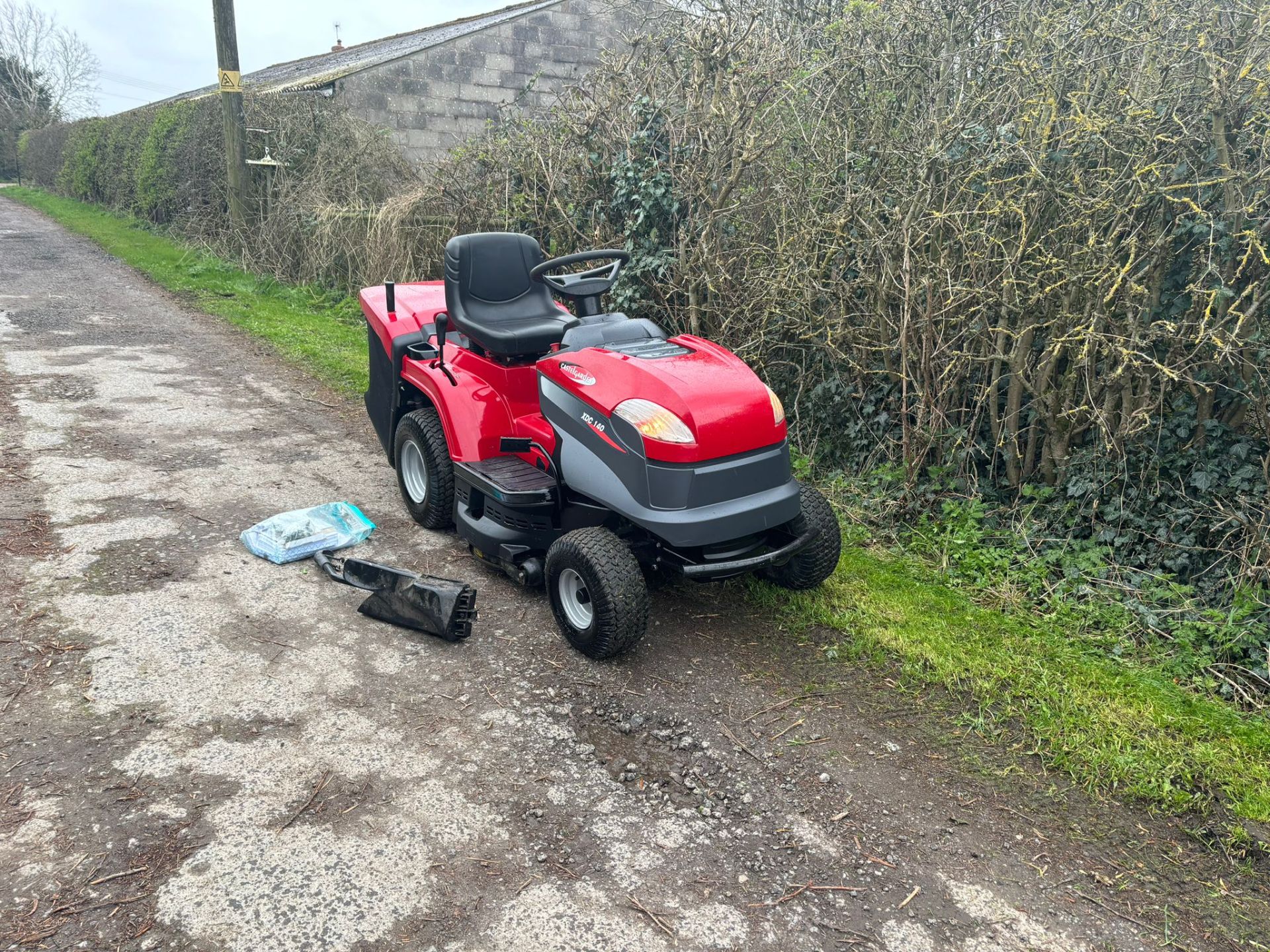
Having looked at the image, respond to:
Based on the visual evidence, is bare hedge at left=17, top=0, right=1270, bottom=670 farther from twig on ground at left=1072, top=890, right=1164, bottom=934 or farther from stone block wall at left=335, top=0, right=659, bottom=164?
stone block wall at left=335, top=0, right=659, bottom=164

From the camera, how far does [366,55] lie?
17.3m

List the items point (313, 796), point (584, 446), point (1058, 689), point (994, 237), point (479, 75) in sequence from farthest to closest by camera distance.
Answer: point (479, 75)
point (994, 237)
point (584, 446)
point (1058, 689)
point (313, 796)

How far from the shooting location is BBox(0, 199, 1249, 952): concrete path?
2.41 meters

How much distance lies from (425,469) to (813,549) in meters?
1.98

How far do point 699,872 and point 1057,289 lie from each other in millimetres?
3199

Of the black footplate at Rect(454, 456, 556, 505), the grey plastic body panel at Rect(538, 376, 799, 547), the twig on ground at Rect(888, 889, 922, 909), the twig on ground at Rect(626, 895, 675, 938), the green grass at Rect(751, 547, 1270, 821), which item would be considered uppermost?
the grey plastic body panel at Rect(538, 376, 799, 547)

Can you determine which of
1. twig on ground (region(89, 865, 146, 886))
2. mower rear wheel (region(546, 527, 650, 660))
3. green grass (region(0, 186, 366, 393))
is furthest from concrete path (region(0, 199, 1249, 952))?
green grass (region(0, 186, 366, 393))

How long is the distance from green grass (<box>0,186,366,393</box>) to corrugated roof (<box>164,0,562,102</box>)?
2.73 metres

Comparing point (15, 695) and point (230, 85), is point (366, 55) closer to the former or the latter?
point (230, 85)

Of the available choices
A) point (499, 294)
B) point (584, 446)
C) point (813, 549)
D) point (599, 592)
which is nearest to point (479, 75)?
point (499, 294)

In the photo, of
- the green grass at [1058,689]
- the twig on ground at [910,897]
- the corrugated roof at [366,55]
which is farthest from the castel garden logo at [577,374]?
the corrugated roof at [366,55]

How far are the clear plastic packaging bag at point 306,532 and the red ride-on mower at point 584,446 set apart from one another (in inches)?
13.5

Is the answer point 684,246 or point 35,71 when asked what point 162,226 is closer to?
point 684,246

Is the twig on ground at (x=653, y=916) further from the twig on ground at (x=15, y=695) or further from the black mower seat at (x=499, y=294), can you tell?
the black mower seat at (x=499, y=294)
